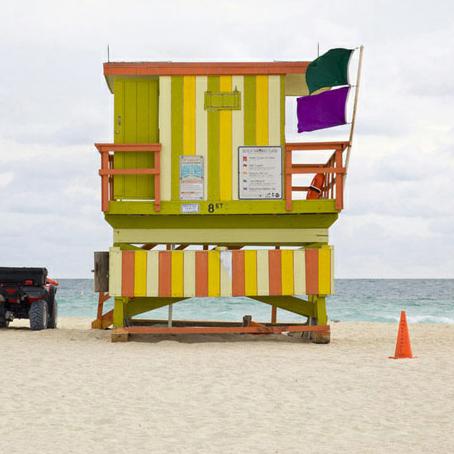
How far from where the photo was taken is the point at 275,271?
1511 cm

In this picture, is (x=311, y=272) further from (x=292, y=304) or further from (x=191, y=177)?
(x=191, y=177)

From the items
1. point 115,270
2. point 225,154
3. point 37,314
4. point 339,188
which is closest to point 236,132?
point 225,154

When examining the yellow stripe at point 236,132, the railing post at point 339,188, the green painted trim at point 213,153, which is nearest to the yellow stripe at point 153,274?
the green painted trim at point 213,153

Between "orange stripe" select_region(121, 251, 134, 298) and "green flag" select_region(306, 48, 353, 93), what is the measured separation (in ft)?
15.7

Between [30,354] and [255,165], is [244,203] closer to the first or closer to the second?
[255,165]

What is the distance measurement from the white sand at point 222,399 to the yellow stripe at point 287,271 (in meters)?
1.28

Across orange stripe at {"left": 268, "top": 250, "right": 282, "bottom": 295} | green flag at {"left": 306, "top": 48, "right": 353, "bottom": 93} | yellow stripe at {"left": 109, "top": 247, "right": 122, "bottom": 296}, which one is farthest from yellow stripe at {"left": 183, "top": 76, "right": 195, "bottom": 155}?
orange stripe at {"left": 268, "top": 250, "right": 282, "bottom": 295}

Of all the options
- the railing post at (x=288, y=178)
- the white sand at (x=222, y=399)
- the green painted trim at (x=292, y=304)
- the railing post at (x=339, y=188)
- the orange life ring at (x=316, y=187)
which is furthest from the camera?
the orange life ring at (x=316, y=187)

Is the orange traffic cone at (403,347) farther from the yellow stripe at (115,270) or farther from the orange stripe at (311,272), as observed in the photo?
the yellow stripe at (115,270)

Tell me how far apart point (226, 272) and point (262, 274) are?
0.70m

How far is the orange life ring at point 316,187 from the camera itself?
52.4 feet

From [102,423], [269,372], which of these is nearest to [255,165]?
[269,372]

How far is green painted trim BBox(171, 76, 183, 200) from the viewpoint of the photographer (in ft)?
50.0

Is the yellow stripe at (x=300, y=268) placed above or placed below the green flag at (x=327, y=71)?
below
